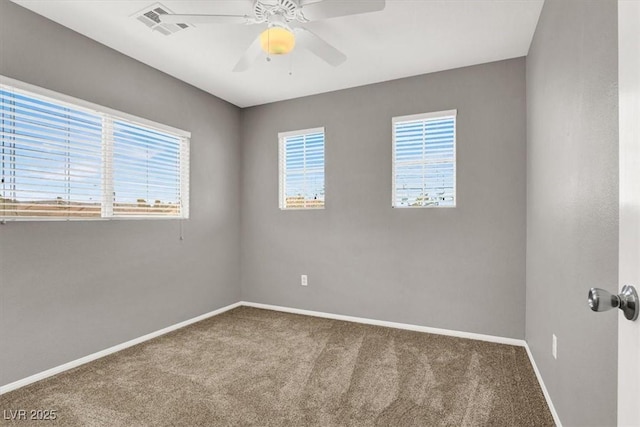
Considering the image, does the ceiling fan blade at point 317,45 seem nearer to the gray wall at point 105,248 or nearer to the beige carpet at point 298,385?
the gray wall at point 105,248

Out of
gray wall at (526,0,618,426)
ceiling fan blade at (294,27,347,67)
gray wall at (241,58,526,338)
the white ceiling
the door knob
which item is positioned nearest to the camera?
the door knob

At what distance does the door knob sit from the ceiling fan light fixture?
6.72 ft

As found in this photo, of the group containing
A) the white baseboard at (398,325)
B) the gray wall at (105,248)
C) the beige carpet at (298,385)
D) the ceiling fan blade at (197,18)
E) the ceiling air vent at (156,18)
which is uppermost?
the ceiling air vent at (156,18)

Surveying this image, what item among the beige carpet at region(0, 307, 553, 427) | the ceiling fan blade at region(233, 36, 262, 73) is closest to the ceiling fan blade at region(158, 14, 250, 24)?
the ceiling fan blade at region(233, 36, 262, 73)

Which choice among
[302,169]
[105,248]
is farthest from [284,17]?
[105,248]

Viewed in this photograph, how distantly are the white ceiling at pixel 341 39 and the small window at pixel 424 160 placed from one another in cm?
52

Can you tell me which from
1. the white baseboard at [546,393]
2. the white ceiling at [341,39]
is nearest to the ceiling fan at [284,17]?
the white ceiling at [341,39]

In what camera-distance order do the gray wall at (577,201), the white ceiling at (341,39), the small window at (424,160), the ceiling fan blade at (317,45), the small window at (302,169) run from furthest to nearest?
the small window at (302,169), the small window at (424,160), the white ceiling at (341,39), the ceiling fan blade at (317,45), the gray wall at (577,201)

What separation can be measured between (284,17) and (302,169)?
2.15m

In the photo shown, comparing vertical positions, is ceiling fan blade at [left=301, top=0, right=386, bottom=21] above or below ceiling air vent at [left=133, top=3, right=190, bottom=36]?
below

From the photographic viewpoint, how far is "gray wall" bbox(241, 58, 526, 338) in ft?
10.3

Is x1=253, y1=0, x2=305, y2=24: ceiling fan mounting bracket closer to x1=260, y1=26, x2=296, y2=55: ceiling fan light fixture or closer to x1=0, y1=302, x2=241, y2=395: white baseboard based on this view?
x1=260, y1=26, x2=296, y2=55: ceiling fan light fixture

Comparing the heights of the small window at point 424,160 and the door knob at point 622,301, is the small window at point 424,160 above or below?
above

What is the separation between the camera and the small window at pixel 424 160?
338cm
